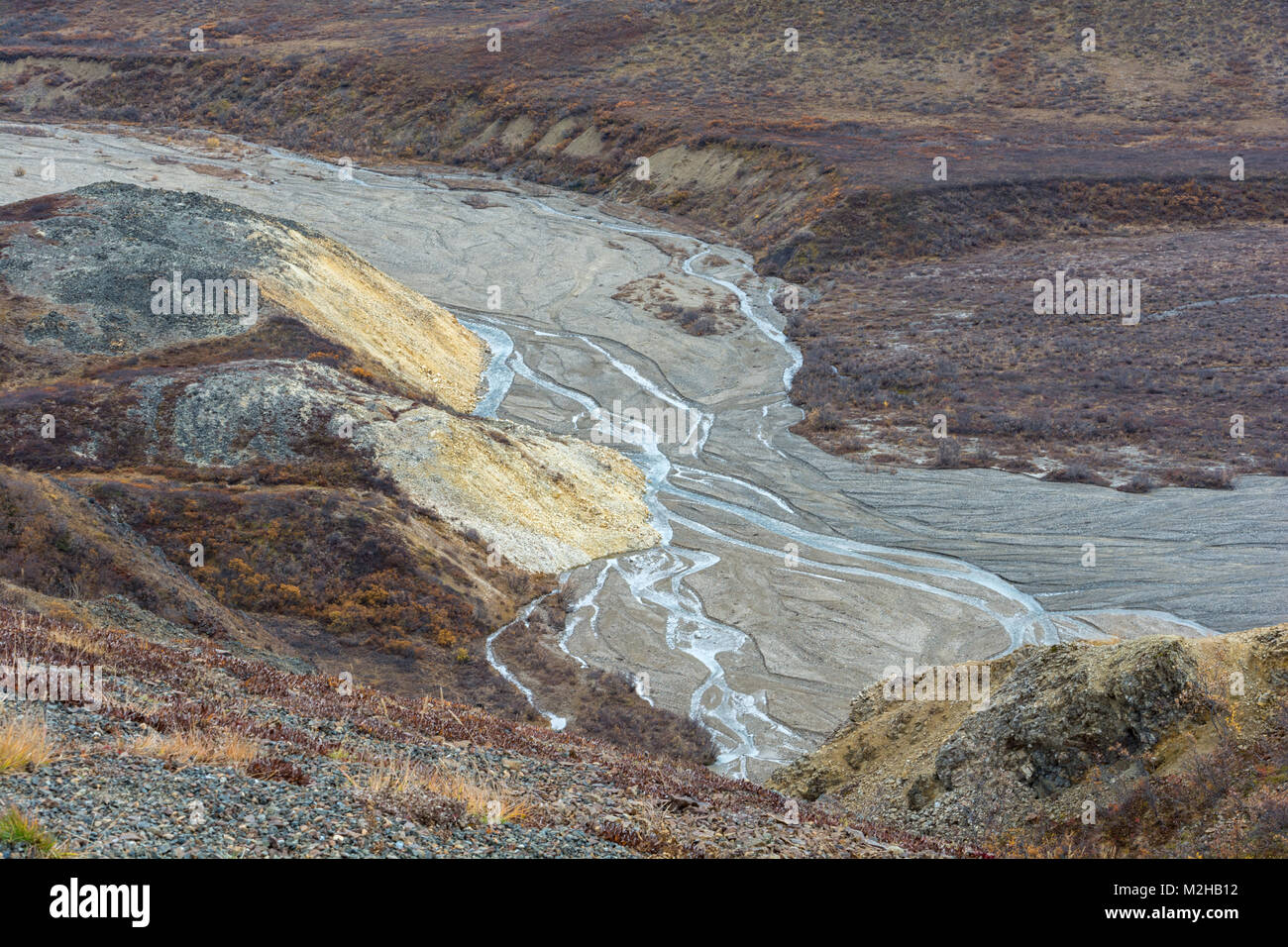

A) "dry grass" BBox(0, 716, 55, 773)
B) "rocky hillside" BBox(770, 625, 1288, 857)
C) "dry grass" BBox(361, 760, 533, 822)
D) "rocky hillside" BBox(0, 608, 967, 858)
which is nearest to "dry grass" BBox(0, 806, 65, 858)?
"rocky hillside" BBox(0, 608, 967, 858)

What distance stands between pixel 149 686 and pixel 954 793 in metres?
10.1

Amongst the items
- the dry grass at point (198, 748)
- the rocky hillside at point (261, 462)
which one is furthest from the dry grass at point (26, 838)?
the rocky hillside at point (261, 462)

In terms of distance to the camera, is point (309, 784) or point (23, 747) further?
point (309, 784)

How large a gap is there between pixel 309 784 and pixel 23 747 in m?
2.30

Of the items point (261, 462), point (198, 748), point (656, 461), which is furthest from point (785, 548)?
point (198, 748)

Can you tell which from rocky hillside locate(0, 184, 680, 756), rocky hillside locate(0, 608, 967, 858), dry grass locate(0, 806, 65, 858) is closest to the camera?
dry grass locate(0, 806, 65, 858)

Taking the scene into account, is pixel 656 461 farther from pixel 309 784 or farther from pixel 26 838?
pixel 26 838

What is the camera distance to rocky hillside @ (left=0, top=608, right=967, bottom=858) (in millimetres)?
7898

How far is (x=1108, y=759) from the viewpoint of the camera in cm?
1273

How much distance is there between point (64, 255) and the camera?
3591cm

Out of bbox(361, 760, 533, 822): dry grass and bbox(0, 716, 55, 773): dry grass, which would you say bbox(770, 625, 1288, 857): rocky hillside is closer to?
bbox(361, 760, 533, 822): dry grass

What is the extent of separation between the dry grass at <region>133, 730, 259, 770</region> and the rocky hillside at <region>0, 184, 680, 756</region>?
283 inches

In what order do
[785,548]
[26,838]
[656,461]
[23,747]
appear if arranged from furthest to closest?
1. [656,461]
2. [785,548]
3. [23,747]
4. [26,838]
